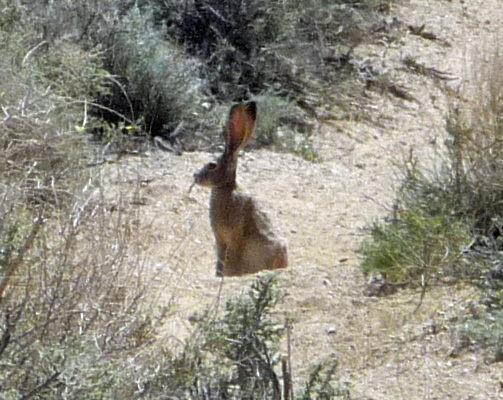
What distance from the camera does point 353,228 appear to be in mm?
7047

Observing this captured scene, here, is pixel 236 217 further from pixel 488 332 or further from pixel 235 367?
pixel 235 367

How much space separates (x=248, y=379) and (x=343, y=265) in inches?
85.5

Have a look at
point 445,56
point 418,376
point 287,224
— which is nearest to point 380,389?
point 418,376

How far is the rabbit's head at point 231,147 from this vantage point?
5898mm

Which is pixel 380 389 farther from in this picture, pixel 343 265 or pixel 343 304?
pixel 343 265

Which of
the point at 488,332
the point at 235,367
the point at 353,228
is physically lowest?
the point at 353,228

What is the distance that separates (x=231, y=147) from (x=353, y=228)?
1.40m

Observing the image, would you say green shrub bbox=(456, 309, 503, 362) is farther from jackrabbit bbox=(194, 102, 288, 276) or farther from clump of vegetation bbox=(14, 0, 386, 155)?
clump of vegetation bbox=(14, 0, 386, 155)

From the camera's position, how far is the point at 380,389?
12.9 ft

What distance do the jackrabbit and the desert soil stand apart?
0.24m

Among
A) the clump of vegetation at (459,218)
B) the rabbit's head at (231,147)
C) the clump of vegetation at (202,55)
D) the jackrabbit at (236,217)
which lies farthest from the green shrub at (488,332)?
the clump of vegetation at (202,55)

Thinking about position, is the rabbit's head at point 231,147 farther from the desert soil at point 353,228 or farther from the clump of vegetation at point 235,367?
the clump of vegetation at point 235,367

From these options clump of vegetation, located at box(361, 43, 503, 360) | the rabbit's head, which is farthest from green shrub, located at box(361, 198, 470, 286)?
the rabbit's head

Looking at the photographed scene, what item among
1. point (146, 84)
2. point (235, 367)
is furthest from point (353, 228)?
point (235, 367)
